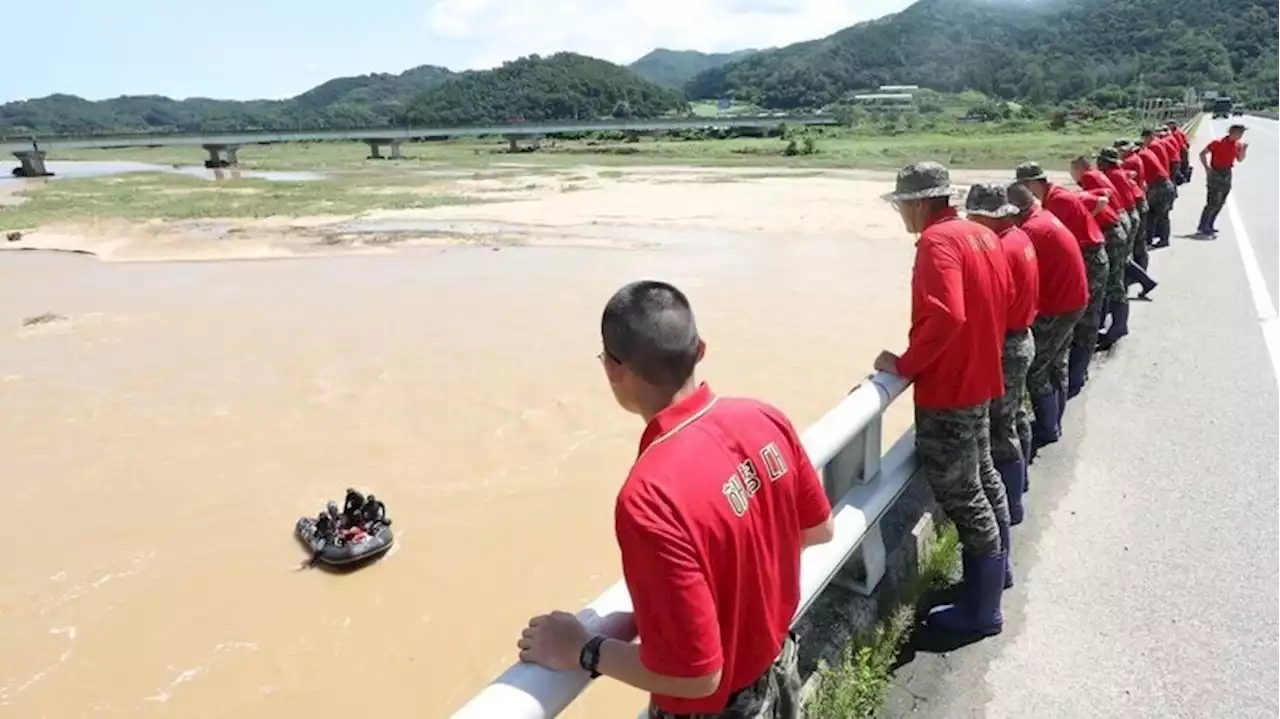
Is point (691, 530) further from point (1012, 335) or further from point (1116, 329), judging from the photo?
point (1116, 329)

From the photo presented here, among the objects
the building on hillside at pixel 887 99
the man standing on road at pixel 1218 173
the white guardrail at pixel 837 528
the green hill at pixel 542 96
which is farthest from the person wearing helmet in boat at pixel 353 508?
the building on hillside at pixel 887 99

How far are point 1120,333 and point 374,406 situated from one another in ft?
26.5

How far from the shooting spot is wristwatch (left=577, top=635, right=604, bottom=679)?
6.33 ft

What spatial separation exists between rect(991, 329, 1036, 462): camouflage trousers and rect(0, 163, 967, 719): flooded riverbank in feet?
8.29

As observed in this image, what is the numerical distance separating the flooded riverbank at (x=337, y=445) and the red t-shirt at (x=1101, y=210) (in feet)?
8.43

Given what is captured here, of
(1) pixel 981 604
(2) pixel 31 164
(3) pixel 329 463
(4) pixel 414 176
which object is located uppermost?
(2) pixel 31 164

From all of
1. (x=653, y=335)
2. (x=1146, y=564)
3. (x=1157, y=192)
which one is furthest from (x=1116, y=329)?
(x=653, y=335)

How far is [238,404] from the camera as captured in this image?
1110 cm

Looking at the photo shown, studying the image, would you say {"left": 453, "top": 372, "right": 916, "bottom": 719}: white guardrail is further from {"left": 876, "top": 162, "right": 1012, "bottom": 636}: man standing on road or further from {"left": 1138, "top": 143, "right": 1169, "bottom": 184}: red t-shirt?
{"left": 1138, "top": 143, "right": 1169, "bottom": 184}: red t-shirt

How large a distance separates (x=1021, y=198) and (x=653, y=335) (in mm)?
4642

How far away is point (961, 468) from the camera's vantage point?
12.6 feet

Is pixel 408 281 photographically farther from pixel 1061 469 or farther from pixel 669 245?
pixel 1061 469

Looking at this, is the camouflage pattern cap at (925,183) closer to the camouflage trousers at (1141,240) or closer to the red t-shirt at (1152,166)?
the camouflage trousers at (1141,240)

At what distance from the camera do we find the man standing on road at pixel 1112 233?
7957 mm
